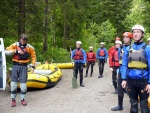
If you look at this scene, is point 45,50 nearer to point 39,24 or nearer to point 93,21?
point 39,24

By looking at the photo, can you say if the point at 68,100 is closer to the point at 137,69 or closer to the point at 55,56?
the point at 137,69

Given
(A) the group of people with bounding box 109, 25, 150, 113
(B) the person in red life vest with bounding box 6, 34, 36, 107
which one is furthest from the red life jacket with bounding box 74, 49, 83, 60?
(A) the group of people with bounding box 109, 25, 150, 113

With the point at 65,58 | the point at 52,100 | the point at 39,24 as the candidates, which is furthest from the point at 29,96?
the point at 65,58

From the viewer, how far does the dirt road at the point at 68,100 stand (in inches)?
274

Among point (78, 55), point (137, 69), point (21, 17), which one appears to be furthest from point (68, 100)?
point (21, 17)

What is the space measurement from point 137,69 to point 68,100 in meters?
3.95

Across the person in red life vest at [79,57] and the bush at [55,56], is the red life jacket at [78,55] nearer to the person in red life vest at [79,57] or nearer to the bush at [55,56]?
the person in red life vest at [79,57]

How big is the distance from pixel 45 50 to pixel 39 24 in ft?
14.2

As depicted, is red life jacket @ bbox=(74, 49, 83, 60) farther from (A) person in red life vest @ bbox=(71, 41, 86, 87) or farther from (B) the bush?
(B) the bush

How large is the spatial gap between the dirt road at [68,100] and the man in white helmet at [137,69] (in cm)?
219

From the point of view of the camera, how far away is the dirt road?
6967 millimetres

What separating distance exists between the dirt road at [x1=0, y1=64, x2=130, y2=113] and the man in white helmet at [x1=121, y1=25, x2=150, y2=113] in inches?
86.2

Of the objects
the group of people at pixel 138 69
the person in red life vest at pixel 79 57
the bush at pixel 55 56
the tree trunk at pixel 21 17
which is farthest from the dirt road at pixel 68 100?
the bush at pixel 55 56

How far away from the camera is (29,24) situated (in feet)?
52.3
